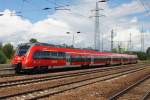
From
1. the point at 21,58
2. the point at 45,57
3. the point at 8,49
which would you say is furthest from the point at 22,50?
the point at 8,49

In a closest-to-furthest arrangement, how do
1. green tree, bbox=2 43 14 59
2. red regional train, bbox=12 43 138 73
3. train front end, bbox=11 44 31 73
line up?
1. train front end, bbox=11 44 31 73
2. red regional train, bbox=12 43 138 73
3. green tree, bbox=2 43 14 59

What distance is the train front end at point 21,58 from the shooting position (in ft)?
107

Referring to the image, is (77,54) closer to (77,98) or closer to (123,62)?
(77,98)

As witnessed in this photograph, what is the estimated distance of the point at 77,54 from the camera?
155 feet

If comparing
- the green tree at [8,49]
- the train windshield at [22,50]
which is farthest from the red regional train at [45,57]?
Answer: the green tree at [8,49]

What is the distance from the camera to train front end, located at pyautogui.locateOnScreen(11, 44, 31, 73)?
3269cm

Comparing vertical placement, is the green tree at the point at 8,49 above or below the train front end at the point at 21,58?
above

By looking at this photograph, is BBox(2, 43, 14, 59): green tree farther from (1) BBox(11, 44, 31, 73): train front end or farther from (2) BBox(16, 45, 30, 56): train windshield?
(1) BBox(11, 44, 31, 73): train front end

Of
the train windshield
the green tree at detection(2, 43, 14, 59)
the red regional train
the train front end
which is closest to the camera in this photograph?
the train front end

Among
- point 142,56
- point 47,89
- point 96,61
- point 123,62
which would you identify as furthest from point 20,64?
point 142,56

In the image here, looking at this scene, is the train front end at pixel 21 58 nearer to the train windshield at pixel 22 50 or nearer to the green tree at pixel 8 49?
the train windshield at pixel 22 50

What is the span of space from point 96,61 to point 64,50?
54.9ft

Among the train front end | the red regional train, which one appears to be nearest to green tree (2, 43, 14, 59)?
the red regional train

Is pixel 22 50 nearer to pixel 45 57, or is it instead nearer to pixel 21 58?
pixel 21 58
